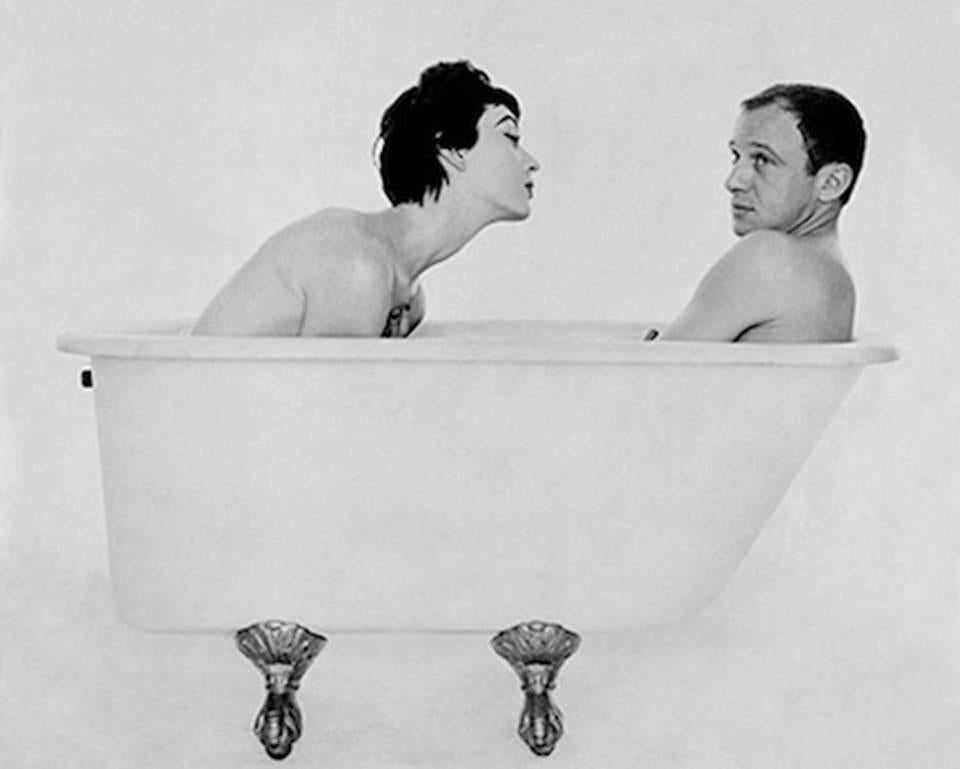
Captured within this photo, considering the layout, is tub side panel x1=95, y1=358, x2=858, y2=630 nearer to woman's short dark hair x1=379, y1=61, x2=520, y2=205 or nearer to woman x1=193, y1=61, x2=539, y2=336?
woman x1=193, y1=61, x2=539, y2=336

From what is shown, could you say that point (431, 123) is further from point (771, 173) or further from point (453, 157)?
point (771, 173)

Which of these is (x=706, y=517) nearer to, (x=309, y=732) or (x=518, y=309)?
(x=309, y=732)

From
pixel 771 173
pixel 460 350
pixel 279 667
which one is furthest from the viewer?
pixel 771 173

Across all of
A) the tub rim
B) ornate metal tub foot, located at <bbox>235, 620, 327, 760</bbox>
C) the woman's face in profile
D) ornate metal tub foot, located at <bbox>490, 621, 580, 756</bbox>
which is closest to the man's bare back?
the tub rim

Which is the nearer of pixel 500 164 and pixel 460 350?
pixel 460 350

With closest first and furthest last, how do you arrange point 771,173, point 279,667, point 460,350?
point 460,350 → point 279,667 → point 771,173

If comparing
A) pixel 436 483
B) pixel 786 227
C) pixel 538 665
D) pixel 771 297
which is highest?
pixel 786 227

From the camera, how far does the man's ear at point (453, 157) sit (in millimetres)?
2285

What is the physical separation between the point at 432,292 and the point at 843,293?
0.97 metres

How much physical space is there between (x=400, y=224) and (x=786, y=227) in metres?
0.45

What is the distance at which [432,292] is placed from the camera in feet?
10.2

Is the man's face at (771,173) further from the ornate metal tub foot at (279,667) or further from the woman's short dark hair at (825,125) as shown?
the ornate metal tub foot at (279,667)

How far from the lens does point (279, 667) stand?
220 centimetres

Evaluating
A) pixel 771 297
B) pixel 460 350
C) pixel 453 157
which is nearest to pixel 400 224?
pixel 453 157
